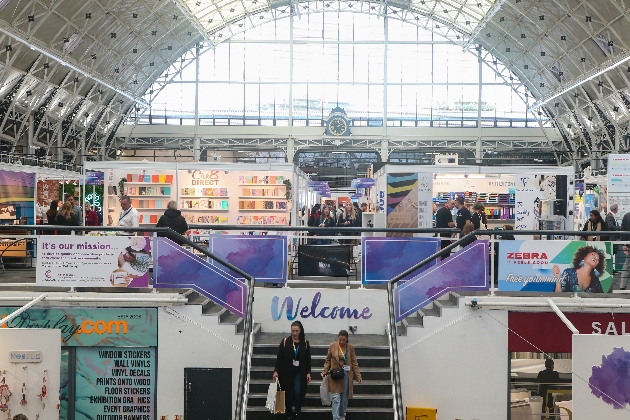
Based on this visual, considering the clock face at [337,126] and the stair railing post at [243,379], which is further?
the clock face at [337,126]

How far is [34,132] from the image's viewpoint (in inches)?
1145

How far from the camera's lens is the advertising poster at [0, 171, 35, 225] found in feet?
54.0

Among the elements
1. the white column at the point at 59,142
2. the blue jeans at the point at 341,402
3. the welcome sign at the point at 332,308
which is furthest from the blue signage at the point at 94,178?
the white column at the point at 59,142

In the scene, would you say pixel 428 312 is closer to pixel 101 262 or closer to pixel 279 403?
pixel 279 403

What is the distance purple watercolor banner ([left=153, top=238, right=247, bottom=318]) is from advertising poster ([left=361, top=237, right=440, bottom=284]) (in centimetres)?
164

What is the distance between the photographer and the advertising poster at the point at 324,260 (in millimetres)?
10312

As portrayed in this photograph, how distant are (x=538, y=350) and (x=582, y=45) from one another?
21.6 m

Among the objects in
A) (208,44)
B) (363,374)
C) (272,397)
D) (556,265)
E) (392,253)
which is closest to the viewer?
(272,397)

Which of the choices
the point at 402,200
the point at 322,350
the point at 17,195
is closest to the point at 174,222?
the point at 322,350

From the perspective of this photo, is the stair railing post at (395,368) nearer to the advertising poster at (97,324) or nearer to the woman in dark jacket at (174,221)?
the advertising poster at (97,324)

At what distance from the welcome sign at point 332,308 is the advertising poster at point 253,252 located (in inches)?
13.5

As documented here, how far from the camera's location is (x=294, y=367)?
777 cm

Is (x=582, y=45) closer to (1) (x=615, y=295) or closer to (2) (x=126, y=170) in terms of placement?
(2) (x=126, y=170)

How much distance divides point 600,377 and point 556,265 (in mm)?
1826
